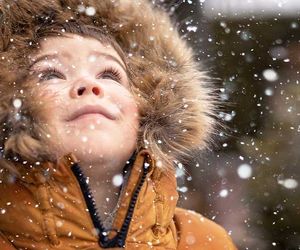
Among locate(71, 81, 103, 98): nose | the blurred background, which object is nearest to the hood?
locate(71, 81, 103, 98): nose

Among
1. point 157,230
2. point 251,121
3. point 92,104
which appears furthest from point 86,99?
point 251,121

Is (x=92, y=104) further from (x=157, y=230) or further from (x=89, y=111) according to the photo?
(x=157, y=230)

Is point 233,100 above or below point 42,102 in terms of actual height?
below

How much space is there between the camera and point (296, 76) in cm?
449

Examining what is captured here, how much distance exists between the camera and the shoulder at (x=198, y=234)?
194 centimetres

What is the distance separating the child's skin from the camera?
67.3 inches

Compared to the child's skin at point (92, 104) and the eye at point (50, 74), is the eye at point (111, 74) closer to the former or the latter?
the child's skin at point (92, 104)

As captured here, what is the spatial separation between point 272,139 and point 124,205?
8.77ft

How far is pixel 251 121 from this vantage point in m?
4.38

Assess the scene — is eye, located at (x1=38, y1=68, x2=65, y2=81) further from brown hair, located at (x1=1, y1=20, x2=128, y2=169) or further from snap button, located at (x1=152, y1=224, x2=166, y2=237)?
snap button, located at (x1=152, y1=224, x2=166, y2=237)

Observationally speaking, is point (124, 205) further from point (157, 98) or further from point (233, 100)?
point (233, 100)

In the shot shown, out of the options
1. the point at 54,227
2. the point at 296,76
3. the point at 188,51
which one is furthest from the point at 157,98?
the point at 296,76

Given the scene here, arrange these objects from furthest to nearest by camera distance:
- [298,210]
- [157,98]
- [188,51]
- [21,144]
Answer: [298,210]
[188,51]
[157,98]
[21,144]

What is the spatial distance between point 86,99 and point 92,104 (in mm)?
19
